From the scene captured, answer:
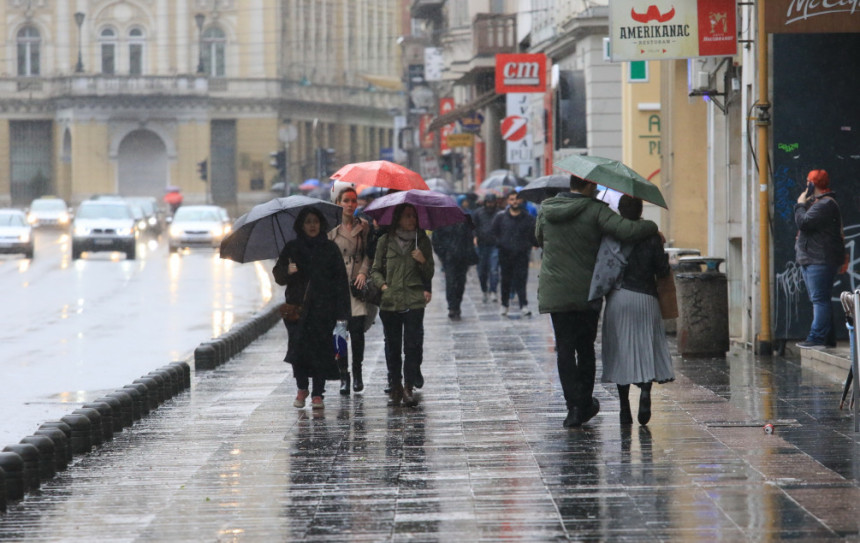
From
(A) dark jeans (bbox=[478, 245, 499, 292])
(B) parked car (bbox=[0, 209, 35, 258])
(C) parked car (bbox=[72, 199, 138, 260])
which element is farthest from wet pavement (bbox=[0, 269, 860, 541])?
(B) parked car (bbox=[0, 209, 35, 258])

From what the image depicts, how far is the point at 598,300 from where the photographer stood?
9.93 metres

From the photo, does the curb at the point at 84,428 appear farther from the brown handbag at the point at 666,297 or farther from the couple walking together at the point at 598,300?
the brown handbag at the point at 666,297

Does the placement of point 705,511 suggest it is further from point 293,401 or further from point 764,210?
point 764,210

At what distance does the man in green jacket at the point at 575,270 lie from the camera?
995cm

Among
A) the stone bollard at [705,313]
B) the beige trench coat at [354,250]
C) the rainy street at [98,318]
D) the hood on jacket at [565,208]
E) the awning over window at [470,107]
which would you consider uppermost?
the awning over window at [470,107]

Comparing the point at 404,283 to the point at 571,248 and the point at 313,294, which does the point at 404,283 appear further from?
the point at 571,248

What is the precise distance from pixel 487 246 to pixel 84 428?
48.2 ft

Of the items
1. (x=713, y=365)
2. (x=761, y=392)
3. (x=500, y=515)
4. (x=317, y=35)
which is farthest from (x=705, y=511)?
(x=317, y=35)

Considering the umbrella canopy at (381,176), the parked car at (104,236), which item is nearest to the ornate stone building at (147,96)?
the parked car at (104,236)

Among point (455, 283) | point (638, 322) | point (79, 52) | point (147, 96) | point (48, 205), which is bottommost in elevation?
point (455, 283)

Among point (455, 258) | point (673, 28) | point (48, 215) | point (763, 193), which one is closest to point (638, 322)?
point (763, 193)

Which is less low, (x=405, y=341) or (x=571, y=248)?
(x=571, y=248)

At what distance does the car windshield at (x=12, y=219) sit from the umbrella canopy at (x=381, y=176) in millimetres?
32082

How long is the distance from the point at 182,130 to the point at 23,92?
1007 cm
